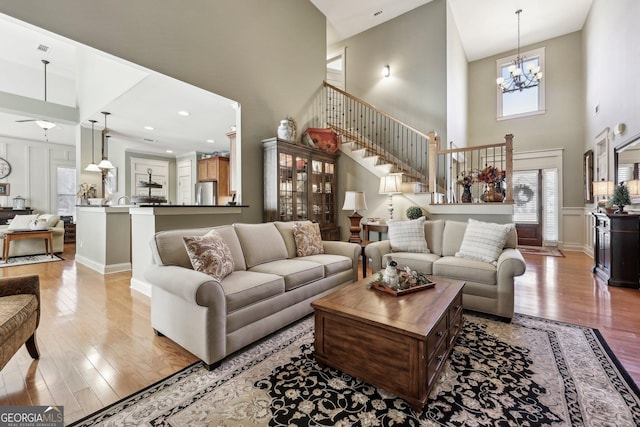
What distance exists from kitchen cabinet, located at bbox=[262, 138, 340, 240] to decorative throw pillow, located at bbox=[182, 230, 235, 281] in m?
1.99

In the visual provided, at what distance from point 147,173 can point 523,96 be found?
419 inches

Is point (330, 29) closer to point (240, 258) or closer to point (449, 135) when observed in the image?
point (449, 135)

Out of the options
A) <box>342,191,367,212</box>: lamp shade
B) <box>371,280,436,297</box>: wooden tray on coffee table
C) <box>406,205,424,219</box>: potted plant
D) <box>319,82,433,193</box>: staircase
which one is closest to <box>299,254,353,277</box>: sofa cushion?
<box>371,280,436,297</box>: wooden tray on coffee table

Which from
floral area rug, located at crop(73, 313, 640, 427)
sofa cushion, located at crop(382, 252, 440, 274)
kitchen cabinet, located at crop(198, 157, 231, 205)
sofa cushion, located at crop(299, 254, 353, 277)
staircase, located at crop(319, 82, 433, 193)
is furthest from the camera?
kitchen cabinet, located at crop(198, 157, 231, 205)

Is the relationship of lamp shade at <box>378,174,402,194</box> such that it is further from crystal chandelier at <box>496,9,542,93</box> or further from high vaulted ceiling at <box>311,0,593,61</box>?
crystal chandelier at <box>496,9,542,93</box>

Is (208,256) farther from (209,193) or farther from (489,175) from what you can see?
(209,193)

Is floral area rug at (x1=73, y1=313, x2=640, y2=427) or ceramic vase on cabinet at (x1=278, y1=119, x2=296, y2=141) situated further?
ceramic vase on cabinet at (x1=278, y1=119, x2=296, y2=141)

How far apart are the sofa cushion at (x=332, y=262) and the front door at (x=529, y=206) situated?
616cm

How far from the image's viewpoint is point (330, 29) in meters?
7.02

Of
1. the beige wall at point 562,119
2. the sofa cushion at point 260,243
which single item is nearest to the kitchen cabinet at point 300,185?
the sofa cushion at point 260,243

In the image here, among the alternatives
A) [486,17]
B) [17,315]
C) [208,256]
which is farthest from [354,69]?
[17,315]

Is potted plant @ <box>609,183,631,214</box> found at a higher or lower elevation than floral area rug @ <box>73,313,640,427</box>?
higher

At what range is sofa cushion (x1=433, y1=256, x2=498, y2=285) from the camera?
2.77 metres

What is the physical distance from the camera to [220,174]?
767 cm
